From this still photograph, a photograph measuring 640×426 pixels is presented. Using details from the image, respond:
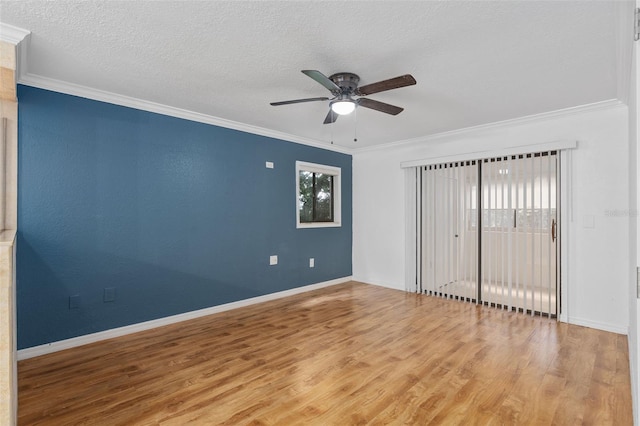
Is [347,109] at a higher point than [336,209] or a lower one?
higher

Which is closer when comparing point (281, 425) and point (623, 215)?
point (281, 425)

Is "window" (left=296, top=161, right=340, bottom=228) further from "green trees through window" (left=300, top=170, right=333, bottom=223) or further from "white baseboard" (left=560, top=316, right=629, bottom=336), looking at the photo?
"white baseboard" (left=560, top=316, right=629, bottom=336)

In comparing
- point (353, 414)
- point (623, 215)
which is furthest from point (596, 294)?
point (353, 414)

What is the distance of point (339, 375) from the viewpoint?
2.65 m

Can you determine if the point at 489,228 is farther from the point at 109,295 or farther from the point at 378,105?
the point at 109,295

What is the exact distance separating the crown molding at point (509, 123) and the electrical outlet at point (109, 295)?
439cm

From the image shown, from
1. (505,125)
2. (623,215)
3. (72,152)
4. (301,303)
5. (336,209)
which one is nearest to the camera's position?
(72,152)

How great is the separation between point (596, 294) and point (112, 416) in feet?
15.5

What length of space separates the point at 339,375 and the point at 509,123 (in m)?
3.73

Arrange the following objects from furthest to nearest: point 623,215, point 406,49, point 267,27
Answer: point 623,215
point 406,49
point 267,27

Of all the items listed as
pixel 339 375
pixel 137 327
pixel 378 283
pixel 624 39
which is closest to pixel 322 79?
pixel 624 39

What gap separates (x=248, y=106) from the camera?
3809 mm

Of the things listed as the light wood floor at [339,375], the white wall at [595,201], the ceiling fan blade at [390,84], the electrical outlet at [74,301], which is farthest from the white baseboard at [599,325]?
the electrical outlet at [74,301]

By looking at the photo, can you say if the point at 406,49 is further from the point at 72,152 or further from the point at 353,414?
the point at 72,152
